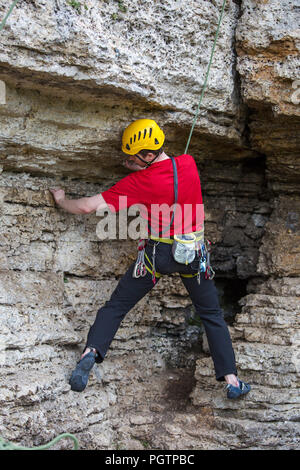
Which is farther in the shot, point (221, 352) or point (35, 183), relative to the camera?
point (35, 183)

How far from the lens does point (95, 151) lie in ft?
15.5

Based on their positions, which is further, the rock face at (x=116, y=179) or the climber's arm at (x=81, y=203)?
the climber's arm at (x=81, y=203)

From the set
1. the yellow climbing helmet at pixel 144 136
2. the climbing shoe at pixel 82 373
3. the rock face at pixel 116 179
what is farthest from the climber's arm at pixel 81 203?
the climbing shoe at pixel 82 373

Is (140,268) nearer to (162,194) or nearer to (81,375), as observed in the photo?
(162,194)

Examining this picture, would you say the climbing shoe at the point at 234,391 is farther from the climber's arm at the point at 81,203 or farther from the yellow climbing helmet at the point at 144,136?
the yellow climbing helmet at the point at 144,136

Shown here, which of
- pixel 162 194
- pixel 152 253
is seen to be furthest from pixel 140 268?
pixel 162 194

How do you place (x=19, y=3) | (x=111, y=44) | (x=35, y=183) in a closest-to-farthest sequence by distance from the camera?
(x=19, y=3), (x=111, y=44), (x=35, y=183)

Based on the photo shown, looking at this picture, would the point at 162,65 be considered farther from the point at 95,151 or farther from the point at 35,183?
the point at 35,183

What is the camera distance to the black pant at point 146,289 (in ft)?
14.7

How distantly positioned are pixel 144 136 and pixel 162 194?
48 centimetres

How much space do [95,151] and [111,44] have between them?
105 centimetres

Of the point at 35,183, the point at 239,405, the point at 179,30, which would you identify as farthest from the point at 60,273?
the point at 179,30

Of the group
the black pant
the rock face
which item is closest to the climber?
the black pant

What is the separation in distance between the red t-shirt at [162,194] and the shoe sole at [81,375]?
1.20 m
